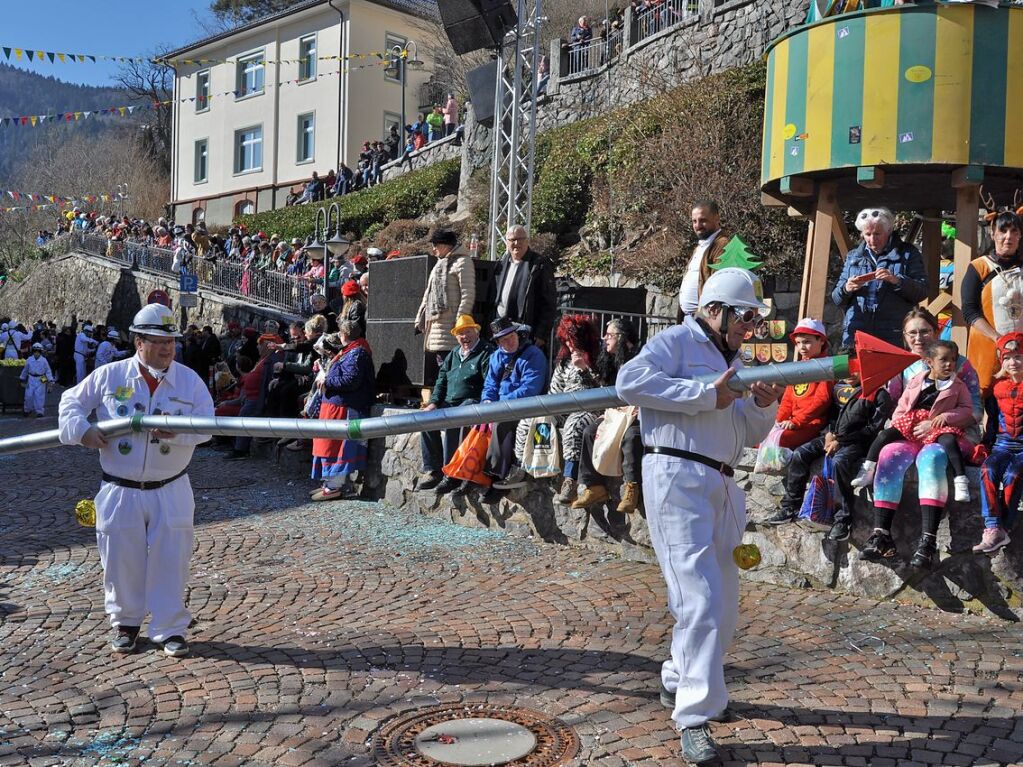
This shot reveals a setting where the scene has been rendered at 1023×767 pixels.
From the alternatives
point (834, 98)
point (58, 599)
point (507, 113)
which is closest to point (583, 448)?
point (834, 98)

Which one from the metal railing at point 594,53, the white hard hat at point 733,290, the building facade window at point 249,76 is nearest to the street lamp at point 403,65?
the building facade window at point 249,76

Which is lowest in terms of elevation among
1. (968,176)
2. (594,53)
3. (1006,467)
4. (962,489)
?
(962,489)

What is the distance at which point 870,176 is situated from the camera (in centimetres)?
820

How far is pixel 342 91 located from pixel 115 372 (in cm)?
3576

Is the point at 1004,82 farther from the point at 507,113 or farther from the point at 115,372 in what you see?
the point at 507,113

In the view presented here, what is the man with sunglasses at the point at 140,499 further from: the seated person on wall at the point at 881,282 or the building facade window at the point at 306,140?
the building facade window at the point at 306,140

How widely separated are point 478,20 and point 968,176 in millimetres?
7366

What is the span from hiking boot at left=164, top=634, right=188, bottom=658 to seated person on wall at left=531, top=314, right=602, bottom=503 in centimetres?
346

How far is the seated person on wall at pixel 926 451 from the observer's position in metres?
6.17

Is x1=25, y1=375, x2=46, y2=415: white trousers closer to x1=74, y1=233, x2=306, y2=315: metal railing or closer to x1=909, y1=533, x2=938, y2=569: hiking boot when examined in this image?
x1=74, y1=233, x2=306, y2=315: metal railing

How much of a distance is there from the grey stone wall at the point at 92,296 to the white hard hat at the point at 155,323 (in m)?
20.2

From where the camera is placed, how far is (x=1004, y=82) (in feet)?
25.7

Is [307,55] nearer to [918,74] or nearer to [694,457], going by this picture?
[918,74]

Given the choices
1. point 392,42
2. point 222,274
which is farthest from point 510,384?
point 392,42
